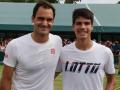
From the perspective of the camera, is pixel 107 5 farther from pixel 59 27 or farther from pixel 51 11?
pixel 51 11

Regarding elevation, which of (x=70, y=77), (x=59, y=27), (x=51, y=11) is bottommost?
(x=59, y=27)

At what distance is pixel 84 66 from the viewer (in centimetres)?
552

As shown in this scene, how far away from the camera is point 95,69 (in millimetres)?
5512

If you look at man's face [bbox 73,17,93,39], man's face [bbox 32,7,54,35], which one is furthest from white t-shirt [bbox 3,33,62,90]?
man's face [bbox 73,17,93,39]

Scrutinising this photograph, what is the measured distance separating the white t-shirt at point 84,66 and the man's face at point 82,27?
0.76 ft

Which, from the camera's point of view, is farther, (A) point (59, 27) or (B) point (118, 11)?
(B) point (118, 11)

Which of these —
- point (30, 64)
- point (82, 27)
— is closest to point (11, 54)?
point (30, 64)

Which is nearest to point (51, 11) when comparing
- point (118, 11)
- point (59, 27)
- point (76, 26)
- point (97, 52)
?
point (76, 26)

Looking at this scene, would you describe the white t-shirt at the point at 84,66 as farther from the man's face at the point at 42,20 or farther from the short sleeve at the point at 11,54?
the short sleeve at the point at 11,54

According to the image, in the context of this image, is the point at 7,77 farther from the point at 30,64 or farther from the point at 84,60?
the point at 84,60

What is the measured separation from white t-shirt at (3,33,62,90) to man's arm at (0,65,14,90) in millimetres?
58

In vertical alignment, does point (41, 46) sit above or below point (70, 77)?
above

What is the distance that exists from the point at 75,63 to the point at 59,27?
26.4 metres

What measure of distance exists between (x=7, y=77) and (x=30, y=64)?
283 mm
